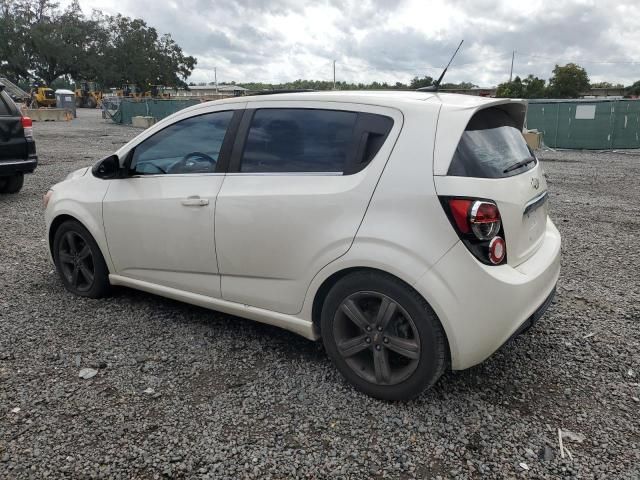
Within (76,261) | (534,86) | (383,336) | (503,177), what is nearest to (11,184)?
(76,261)

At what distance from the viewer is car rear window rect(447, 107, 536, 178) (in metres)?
2.64

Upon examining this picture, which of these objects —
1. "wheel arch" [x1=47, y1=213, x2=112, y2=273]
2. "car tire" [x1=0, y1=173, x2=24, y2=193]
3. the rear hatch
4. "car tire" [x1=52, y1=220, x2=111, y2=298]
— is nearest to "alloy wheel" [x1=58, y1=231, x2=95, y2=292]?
"car tire" [x1=52, y1=220, x2=111, y2=298]

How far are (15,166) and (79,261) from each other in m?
4.78

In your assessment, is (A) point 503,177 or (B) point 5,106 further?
(B) point 5,106

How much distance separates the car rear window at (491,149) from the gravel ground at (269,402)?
50.7 inches

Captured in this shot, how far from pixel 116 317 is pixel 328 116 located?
2.33 m

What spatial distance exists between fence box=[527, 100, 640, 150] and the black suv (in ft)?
52.2

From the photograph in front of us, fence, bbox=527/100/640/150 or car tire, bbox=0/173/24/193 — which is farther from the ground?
fence, bbox=527/100/640/150

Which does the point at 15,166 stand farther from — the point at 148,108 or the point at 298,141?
the point at 148,108

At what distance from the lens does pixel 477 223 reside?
8.36ft

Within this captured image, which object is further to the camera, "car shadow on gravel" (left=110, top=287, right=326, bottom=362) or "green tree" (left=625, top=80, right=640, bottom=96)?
"green tree" (left=625, top=80, right=640, bottom=96)

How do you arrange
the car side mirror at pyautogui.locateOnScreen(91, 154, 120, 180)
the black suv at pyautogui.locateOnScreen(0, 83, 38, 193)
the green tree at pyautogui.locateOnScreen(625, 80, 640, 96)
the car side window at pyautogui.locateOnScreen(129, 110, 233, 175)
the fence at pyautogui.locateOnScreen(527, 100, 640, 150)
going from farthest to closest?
the green tree at pyautogui.locateOnScreen(625, 80, 640, 96) < the fence at pyautogui.locateOnScreen(527, 100, 640, 150) < the black suv at pyautogui.locateOnScreen(0, 83, 38, 193) < the car side mirror at pyautogui.locateOnScreen(91, 154, 120, 180) < the car side window at pyautogui.locateOnScreen(129, 110, 233, 175)

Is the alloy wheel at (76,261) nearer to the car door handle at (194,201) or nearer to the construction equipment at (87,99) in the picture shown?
the car door handle at (194,201)

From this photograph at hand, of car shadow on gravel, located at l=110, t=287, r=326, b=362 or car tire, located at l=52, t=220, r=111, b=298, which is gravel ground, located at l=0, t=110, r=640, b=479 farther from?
car tire, located at l=52, t=220, r=111, b=298
